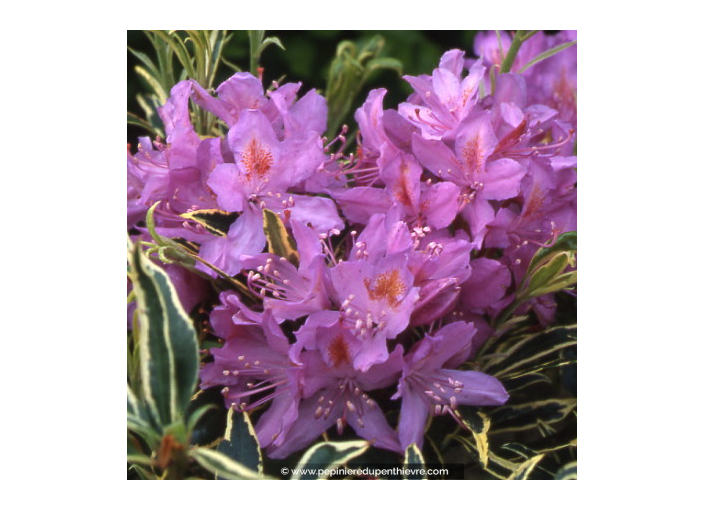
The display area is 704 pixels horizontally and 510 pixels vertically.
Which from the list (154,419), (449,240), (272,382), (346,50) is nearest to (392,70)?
(346,50)

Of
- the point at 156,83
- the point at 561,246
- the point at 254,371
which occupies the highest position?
the point at 156,83

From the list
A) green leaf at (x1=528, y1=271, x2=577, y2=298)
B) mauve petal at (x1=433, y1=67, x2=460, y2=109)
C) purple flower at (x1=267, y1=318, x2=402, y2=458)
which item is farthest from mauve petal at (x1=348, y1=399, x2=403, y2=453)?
mauve petal at (x1=433, y1=67, x2=460, y2=109)

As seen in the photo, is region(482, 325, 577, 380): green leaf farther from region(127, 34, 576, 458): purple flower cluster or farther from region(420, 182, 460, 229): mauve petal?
region(420, 182, 460, 229): mauve petal

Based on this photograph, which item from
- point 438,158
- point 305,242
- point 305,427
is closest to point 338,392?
point 305,427

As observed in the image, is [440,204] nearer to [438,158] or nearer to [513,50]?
[438,158]

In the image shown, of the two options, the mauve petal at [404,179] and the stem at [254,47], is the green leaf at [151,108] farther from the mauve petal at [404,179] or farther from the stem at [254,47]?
the mauve petal at [404,179]
